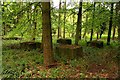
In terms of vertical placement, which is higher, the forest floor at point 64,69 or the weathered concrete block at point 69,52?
the weathered concrete block at point 69,52

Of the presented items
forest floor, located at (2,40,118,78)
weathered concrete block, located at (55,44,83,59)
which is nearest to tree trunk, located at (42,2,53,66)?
forest floor, located at (2,40,118,78)

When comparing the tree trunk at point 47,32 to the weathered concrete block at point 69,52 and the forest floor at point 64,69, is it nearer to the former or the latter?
the forest floor at point 64,69

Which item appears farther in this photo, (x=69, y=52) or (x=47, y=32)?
(x=69, y=52)

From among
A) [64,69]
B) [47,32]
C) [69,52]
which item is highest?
[47,32]

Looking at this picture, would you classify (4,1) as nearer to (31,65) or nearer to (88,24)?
(31,65)

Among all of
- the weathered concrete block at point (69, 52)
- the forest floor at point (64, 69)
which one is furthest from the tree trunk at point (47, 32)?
the weathered concrete block at point (69, 52)

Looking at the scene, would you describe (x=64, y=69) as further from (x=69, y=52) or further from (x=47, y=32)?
(x=69, y=52)

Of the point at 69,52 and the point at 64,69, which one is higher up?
the point at 69,52

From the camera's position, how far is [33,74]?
6.77 m

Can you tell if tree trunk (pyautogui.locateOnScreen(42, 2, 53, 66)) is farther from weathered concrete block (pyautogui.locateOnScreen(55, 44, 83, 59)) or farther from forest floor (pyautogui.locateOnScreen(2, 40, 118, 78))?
weathered concrete block (pyautogui.locateOnScreen(55, 44, 83, 59))

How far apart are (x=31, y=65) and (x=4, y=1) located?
4.11 m

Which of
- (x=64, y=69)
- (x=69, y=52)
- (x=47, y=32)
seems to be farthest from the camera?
(x=69, y=52)

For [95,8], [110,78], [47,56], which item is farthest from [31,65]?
[95,8]

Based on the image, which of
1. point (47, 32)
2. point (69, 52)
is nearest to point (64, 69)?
point (47, 32)
